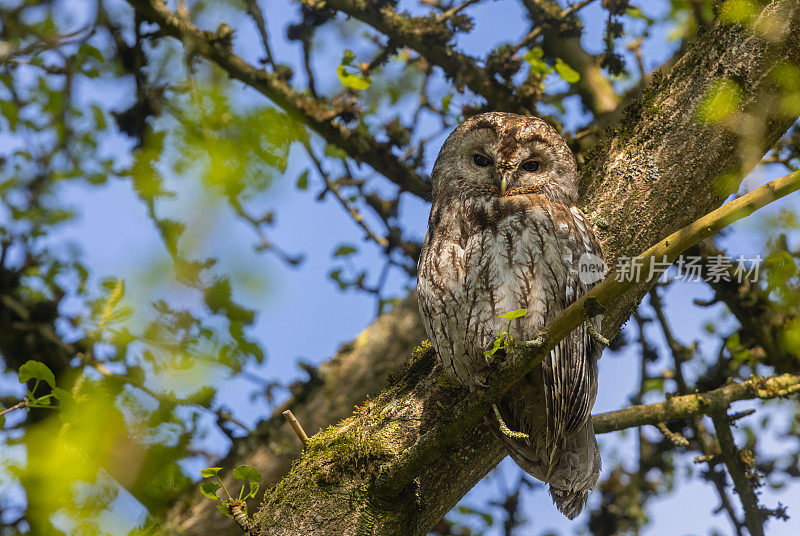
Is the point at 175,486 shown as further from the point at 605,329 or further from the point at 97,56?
the point at 97,56

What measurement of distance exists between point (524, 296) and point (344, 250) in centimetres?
148

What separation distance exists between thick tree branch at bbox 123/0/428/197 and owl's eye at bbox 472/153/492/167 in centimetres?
72

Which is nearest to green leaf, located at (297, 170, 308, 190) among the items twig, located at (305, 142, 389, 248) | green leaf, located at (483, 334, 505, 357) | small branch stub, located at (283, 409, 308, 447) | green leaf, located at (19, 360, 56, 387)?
twig, located at (305, 142, 389, 248)

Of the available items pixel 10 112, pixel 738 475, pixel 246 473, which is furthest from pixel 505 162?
pixel 10 112

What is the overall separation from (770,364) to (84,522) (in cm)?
277

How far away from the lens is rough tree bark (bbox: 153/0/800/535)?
6.34 feet

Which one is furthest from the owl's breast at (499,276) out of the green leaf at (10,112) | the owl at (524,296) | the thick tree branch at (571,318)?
the green leaf at (10,112)

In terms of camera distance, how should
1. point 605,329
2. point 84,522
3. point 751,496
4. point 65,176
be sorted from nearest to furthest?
point 84,522 < point 605,329 < point 751,496 < point 65,176

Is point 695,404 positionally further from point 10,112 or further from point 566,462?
point 10,112

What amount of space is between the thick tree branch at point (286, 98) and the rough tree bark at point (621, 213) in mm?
1068

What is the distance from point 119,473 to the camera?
167 centimetres

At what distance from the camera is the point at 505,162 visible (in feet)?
7.43

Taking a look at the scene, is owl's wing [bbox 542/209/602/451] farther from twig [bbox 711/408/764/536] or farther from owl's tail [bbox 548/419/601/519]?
twig [bbox 711/408/764/536]

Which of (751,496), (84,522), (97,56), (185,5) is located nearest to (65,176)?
(97,56)
